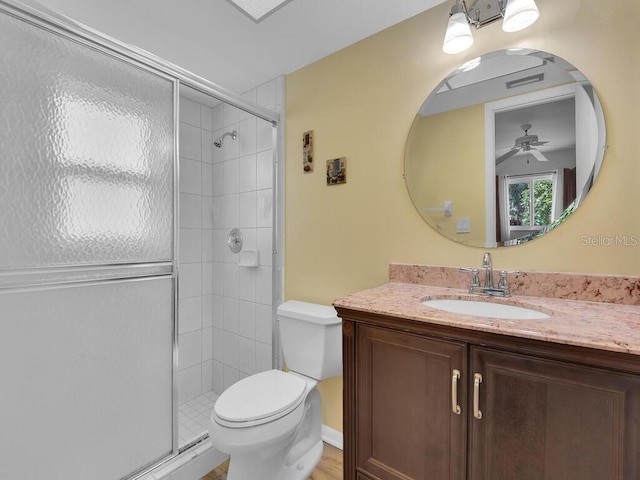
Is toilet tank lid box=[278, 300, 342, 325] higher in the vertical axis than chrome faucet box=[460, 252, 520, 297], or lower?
lower

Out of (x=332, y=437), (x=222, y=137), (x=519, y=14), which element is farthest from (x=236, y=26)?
(x=332, y=437)

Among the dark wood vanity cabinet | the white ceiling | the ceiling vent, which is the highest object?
the white ceiling

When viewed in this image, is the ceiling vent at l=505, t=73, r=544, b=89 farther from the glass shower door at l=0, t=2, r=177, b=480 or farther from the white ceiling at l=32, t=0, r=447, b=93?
the glass shower door at l=0, t=2, r=177, b=480

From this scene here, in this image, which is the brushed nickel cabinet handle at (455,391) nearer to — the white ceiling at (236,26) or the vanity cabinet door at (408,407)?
the vanity cabinet door at (408,407)

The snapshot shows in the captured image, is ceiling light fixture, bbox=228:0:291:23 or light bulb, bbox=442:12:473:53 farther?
ceiling light fixture, bbox=228:0:291:23

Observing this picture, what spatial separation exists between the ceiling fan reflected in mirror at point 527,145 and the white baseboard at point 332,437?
174 centimetres

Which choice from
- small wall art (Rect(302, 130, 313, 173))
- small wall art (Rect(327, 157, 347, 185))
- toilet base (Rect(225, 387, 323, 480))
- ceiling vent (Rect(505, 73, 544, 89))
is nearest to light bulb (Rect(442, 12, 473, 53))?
ceiling vent (Rect(505, 73, 544, 89))

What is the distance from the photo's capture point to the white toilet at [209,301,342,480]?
119cm

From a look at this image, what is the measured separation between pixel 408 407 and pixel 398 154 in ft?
3.83

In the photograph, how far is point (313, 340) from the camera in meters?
1.60

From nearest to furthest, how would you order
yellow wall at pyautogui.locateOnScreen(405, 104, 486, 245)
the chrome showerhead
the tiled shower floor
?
yellow wall at pyautogui.locateOnScreen(405, 104, 486, 245) < the tiled shower floor < the chrome showerhead

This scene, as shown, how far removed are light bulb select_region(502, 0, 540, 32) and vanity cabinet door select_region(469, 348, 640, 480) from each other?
1.23 metres

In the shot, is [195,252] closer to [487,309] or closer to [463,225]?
[463,225]

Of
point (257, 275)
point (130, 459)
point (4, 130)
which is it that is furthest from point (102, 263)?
point (257, 275)
